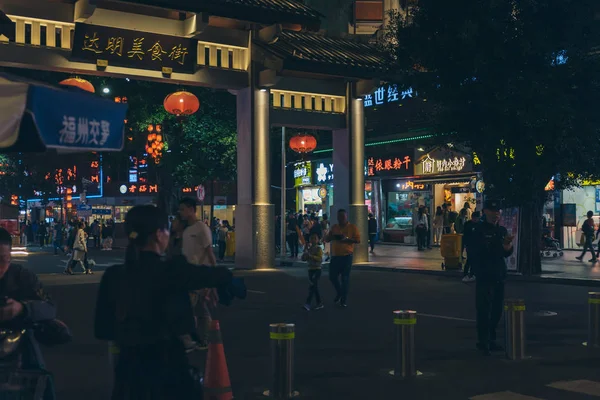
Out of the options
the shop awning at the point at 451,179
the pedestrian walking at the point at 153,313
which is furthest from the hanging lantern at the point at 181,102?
the pedestrian walking at the point at 153,313

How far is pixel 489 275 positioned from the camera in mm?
9484

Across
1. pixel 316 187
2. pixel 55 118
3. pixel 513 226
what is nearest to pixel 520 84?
pixel 513 226

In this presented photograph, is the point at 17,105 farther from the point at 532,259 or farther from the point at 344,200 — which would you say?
the point at 344,200

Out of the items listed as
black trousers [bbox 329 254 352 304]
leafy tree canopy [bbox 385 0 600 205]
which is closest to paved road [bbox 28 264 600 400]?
black trousers [bbox 329 254 352 304]

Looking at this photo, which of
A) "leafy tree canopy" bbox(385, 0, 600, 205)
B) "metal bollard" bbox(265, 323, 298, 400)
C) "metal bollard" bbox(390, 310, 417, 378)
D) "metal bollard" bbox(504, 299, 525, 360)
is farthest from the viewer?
"leafy tree canopy" bbox(385, 0, 600, 205)

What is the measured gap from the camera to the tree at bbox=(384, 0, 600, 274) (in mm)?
18766

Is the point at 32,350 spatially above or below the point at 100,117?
below

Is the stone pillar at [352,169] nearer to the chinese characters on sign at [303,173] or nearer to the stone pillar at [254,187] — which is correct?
the stone pillar at [254,187]

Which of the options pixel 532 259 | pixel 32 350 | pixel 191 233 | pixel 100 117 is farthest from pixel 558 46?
pixel 32 350

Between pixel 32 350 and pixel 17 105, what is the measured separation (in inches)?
63.5

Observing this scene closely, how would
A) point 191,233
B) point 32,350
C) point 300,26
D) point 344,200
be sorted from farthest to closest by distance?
point 344,200 < point 300,26 < point 191,233 < point 32,350

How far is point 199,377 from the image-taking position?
156 inches

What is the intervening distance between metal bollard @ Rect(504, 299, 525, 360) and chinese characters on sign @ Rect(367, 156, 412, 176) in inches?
1086

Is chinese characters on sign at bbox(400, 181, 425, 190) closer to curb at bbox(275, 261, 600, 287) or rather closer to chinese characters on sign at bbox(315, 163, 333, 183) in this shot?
chinese characters on sign at bbox(315, 163, 333, 183)
